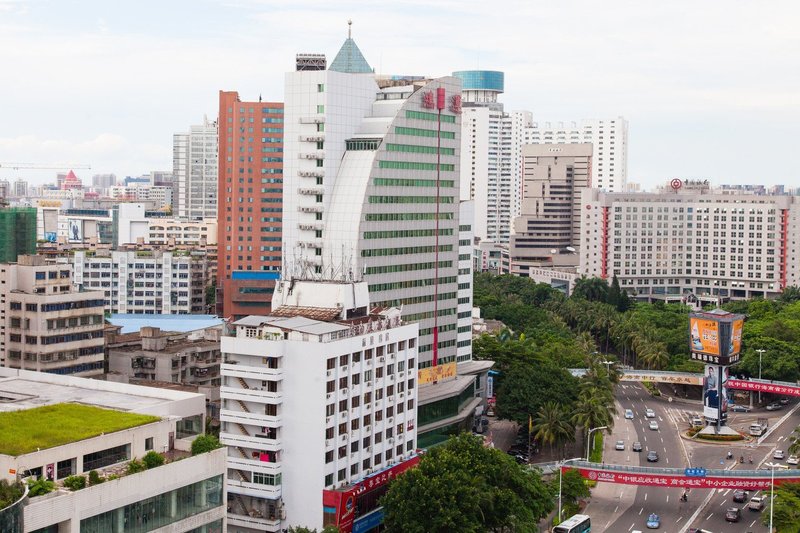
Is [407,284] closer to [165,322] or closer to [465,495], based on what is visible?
[465,495]

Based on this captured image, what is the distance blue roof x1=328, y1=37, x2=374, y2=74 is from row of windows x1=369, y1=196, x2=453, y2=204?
16408mm

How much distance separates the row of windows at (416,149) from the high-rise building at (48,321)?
3604cm

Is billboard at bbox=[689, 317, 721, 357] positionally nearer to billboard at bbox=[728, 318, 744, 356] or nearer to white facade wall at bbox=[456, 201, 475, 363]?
billboard at bbox=[728, 318, 744, 356]

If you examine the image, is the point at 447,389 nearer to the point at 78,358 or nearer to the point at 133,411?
the point at 78,358

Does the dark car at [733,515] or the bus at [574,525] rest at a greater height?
the bus at [574,525]

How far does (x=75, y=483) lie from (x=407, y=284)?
62.6m

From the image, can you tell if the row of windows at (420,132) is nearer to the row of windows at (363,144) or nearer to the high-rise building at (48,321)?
the row of windows at (363,144)

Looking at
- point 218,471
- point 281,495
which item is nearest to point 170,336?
point 281,495

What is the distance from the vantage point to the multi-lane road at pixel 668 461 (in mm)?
103625

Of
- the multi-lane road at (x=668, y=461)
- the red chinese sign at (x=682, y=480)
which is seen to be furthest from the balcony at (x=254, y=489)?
the multi-lane road at (x=668, y=461)

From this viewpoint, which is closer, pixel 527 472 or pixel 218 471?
pixel 218 471

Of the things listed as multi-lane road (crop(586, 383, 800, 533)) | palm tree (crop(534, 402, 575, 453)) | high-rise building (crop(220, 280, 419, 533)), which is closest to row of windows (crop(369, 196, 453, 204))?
palm tree (crop(534, 402, 575, 453))

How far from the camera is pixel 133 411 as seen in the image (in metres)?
83.5

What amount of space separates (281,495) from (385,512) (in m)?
8.35
